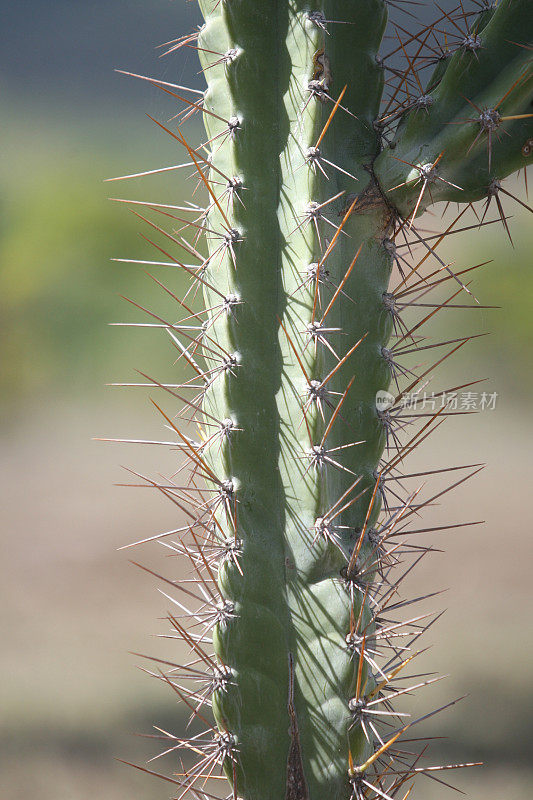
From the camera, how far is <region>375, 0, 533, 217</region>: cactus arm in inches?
23.2

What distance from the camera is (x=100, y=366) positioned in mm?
2531

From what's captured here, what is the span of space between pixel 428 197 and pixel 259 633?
0.41 meters

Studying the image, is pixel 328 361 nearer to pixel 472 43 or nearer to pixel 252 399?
pixel 252 399

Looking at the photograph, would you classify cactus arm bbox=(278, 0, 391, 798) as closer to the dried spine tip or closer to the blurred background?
the dried spine tip

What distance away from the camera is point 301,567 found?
65 centimetres

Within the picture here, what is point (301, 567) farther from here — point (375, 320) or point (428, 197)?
point (428, 197)

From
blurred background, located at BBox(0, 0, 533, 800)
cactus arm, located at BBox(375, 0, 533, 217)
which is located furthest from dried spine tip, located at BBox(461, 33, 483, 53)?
blurred background, located at BBox(0, 0, 533, 800)

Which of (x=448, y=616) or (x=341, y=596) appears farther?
(x=448, y=616)

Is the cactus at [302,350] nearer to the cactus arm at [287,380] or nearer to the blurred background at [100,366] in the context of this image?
the cactus arm at [287,380]

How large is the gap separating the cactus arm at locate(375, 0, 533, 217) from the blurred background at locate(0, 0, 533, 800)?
168 centimetres

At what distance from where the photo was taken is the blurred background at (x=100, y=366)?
2213 millimetres

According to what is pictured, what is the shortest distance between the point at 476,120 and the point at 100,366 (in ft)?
6.80

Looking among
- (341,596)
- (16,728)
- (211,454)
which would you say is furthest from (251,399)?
(16,728)

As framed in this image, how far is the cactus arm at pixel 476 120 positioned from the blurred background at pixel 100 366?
5.51ft
